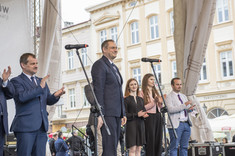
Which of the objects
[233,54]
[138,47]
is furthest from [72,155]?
[138,47]

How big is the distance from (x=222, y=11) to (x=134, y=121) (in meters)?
14.0

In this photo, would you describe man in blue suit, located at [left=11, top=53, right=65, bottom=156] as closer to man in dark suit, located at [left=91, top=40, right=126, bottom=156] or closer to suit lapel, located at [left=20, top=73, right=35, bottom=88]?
suit lapel, located at [left=20, top=73, right=35, bottom=88]

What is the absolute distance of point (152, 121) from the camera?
4973 mm

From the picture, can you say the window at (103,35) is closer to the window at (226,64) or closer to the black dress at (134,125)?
the window at (226,64)

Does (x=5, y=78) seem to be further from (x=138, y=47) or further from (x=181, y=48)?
(x=138, y=47)

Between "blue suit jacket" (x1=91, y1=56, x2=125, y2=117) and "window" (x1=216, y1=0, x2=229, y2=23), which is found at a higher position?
"window" (x1=216, y1=0, x2=229, y2=23)

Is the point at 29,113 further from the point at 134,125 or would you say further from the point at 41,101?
the point at 134,125

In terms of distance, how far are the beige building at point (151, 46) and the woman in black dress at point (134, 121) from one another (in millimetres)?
12895

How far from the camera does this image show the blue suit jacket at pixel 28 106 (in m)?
3.32

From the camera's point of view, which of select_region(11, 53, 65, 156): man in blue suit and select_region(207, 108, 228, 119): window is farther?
select_region(207, 108, 228, 119): window

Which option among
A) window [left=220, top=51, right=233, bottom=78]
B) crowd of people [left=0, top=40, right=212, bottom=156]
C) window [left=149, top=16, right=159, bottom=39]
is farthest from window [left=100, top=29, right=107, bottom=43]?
crowd of people [left=0, top=40, right=212, bottom=156]

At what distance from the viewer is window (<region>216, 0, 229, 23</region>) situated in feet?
57.1

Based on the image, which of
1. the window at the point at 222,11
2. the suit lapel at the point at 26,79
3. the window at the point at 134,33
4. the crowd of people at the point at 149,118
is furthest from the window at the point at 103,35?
the suit lapel at the point at 26,79

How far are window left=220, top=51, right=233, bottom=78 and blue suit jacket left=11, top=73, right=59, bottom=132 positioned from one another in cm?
1472
